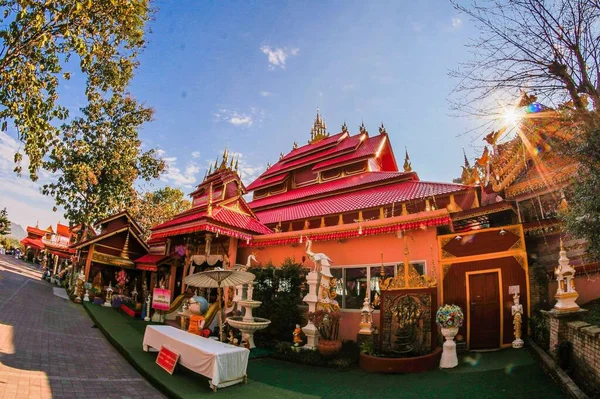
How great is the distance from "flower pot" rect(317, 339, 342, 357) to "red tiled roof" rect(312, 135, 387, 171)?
9.78 meters

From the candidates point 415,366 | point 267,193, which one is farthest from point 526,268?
point 267,193

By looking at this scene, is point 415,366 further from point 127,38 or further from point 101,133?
point 101,133

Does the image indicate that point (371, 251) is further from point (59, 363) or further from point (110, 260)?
point (110, 260)

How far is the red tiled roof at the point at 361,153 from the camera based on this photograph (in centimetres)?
1610

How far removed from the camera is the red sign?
21.3 ft

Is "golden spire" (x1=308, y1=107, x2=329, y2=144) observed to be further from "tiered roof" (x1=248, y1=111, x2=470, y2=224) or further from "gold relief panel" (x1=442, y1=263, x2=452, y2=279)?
"gold relief panel" (x1=442, y1=263, x2=452, y2=279)

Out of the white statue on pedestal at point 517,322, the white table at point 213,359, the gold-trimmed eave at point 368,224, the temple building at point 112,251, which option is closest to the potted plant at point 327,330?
the white table at point 213,359

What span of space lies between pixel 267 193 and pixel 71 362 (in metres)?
14.1

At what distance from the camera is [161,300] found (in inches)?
500

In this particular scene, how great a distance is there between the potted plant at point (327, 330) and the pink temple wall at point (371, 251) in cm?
134

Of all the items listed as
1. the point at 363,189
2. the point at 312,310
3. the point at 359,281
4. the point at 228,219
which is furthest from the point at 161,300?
the point at 363,189

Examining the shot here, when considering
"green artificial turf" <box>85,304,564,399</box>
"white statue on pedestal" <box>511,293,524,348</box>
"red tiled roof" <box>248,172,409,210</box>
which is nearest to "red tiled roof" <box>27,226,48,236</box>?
"red tiled roof" <box>248,172,409,210</box>

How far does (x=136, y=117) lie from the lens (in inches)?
966

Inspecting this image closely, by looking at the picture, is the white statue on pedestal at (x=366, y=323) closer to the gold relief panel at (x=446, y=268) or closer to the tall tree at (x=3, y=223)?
the gold relief panel at (x=446, y=268)
